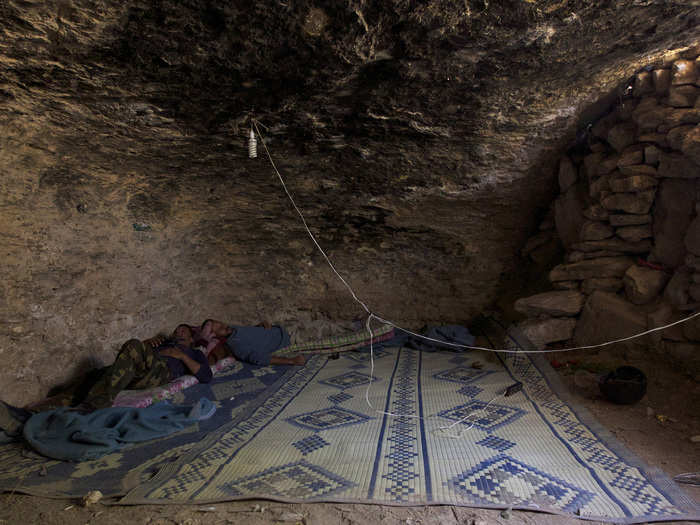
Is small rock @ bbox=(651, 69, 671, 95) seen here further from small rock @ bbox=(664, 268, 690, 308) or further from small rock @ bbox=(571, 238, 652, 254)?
small rock @ bbox=(664, 268, 690, 308)

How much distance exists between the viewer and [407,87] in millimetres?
2137

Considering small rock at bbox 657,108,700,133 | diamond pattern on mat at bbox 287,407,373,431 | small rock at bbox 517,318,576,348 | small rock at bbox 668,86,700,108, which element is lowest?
diamond pattern on mat at bbox 287,407,373,431

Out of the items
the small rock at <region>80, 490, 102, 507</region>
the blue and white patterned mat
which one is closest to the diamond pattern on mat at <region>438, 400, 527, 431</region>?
the blue and white patterned mat

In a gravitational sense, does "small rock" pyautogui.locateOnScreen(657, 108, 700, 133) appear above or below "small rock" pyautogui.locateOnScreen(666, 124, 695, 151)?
above

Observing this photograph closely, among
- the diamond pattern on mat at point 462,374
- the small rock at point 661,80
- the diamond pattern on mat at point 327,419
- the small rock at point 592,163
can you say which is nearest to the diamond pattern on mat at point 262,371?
the diamond pattern on mat at point 327,419

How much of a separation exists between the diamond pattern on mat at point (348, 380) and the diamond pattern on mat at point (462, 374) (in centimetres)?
56

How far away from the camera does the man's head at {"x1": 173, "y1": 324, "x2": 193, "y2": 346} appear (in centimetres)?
390

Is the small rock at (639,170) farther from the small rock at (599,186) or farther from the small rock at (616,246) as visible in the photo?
the small rock at (616,246)

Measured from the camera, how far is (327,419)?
8.13 feet

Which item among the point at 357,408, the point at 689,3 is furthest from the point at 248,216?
the point at 689,3

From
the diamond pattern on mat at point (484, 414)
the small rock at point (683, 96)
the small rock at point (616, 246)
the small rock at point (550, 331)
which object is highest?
the small rock at point (683, 96)

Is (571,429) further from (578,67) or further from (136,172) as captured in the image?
(136,172)

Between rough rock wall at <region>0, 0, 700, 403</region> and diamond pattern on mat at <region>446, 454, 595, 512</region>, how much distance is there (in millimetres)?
1852

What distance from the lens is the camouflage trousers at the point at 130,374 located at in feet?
8.98
